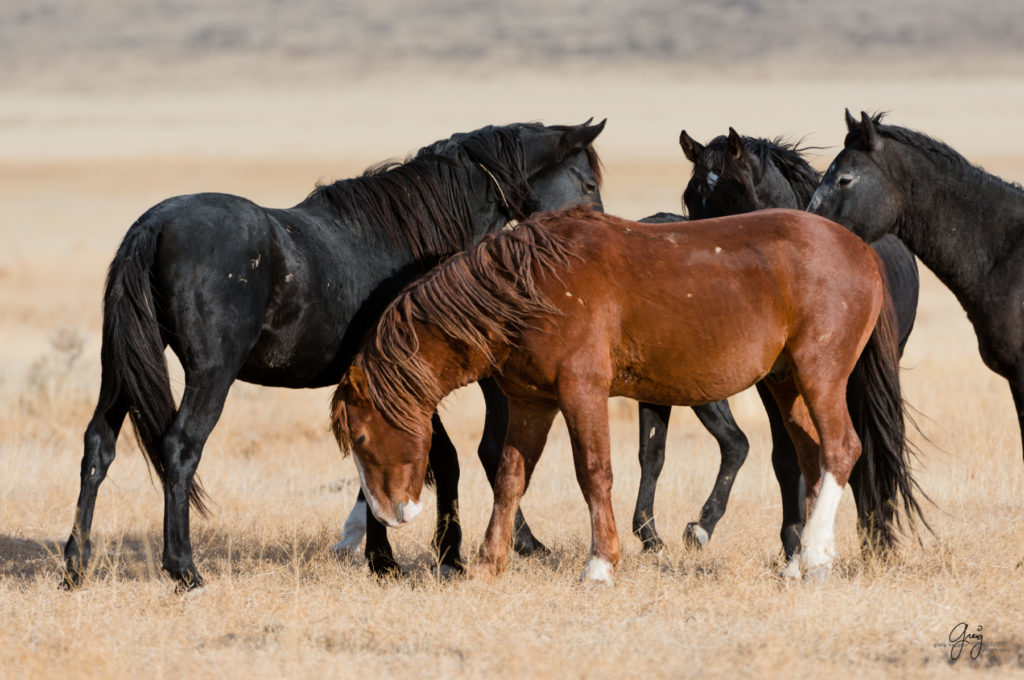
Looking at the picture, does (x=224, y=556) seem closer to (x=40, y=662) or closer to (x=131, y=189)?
(x=40, y=662)

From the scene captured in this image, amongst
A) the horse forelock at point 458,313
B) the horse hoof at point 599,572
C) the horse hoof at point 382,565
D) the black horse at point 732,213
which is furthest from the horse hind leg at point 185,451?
the black horse at point 732,213

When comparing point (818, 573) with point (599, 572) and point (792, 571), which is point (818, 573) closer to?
point (792, 571)

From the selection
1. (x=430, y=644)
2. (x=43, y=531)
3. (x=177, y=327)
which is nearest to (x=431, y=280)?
(x=177, y=327)

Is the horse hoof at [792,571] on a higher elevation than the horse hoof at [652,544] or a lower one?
higher

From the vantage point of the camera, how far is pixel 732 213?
6.36 m

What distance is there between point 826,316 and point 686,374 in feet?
2.17

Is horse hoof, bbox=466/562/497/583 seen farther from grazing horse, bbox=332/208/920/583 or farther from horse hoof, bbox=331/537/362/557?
horse hoof, bbox=331/537/362/557

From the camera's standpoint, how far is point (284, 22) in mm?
91375

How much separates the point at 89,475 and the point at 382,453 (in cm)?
127

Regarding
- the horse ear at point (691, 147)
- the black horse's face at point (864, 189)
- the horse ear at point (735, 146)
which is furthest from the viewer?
the horse ear at point (691, 147)

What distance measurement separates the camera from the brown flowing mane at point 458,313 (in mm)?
4969

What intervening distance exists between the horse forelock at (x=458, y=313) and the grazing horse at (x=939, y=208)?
1.57 metres

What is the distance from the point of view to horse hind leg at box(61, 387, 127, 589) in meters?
5.04

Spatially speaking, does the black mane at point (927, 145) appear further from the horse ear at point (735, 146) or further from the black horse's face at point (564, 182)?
the black horse's face at point (564, 182)
